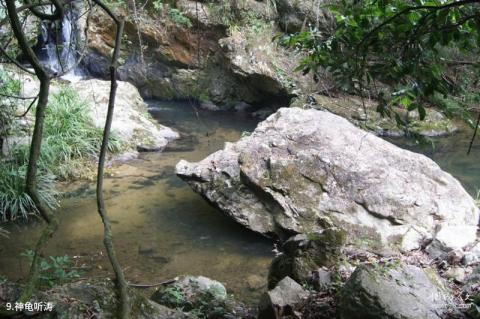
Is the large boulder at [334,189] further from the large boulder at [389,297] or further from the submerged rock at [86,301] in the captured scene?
the submerged rock at [86,301]

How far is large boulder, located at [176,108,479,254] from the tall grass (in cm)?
180

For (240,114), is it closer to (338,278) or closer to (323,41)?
(338,278)

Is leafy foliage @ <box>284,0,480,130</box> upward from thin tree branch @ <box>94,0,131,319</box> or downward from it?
upward

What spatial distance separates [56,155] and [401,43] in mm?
5579

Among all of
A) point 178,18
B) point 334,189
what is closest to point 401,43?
point 334,189

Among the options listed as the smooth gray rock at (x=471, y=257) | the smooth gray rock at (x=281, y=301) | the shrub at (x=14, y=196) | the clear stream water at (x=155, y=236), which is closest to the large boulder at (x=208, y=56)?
the clear stream water at (x=155, y=236)

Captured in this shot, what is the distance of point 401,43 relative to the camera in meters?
1.82

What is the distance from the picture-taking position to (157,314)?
214 cm

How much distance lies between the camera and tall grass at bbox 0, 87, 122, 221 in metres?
5.16

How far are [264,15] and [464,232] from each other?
7.41 meters

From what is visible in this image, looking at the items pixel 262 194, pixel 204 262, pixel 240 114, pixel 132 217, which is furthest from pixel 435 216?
pixel 240 114

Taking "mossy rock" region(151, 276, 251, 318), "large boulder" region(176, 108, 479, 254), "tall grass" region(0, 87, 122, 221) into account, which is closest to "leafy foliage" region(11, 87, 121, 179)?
"tall grass" region(0, 87, 122, 221)

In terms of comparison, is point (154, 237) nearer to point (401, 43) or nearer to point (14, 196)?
point (14, 196)

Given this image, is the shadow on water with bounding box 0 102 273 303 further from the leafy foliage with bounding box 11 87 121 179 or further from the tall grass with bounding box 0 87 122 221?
the leafy foliage with bounding box 11 87 121 179
